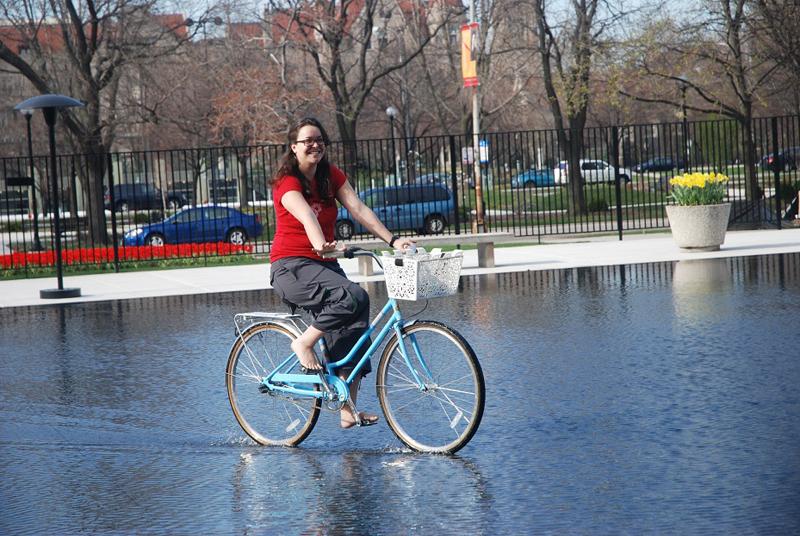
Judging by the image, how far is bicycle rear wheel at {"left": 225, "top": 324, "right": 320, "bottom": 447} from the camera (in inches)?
275

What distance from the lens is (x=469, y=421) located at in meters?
6.42

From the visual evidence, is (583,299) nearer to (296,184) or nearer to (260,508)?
(296,184)

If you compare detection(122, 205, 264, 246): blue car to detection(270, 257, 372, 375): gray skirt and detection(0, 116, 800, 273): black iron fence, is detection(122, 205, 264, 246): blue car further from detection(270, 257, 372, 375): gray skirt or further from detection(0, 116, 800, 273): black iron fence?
detection(270, 257, 372, 375): gray skirt

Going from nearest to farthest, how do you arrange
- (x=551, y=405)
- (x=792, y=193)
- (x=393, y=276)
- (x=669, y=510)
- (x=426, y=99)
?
(x=669, y=510) → (x=393, y=276) → (x=551, y=405) → (x=792, y=193) → (x=426, y=99)

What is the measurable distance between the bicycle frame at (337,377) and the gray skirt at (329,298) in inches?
1.8

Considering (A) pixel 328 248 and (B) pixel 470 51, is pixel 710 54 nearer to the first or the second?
(B) pixel 470 51

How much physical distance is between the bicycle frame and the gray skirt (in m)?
0.05

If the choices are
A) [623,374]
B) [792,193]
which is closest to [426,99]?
[792,193]

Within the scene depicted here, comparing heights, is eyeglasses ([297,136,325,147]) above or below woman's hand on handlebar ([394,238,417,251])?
above

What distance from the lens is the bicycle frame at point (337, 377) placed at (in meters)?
6.54

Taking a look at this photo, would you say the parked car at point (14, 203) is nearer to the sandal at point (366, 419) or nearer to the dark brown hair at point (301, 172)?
the dark brown hair at point (301, 172)

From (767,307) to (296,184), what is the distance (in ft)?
24.1

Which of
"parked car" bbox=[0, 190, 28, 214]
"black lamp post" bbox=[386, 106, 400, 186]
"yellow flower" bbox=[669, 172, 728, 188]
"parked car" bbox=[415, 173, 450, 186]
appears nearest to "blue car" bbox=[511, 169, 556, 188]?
"parked car" bbox=[415, 173, 450, 186]

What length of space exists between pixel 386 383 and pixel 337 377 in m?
0.29
